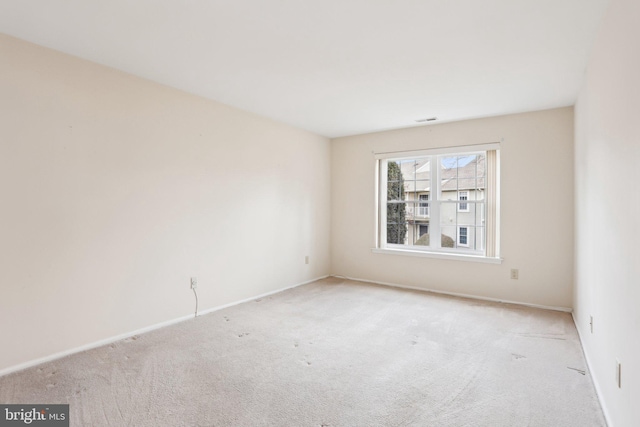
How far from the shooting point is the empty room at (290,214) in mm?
1954

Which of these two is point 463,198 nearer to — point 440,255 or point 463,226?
point 463,226

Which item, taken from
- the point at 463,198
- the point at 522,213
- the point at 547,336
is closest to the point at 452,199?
the point at 463,198

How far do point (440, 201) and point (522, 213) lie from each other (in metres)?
1.03

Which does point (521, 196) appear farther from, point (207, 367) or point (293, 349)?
point (207, 367)

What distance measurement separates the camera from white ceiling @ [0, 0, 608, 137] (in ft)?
6.55

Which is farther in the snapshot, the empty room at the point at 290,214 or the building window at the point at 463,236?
the building window at the point at 463,236

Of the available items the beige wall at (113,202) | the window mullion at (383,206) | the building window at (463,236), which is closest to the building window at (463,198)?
the building window at (463,236)

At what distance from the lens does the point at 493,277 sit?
169 inches

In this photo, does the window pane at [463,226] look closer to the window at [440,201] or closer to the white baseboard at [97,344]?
the window at [440,201]

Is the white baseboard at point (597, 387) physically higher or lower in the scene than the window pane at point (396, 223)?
lower

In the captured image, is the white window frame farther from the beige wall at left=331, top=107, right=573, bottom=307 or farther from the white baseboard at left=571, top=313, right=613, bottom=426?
the white baseboard at left=571, top=313, right=613, bottom=426

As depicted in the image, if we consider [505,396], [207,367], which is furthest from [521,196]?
[207,367]

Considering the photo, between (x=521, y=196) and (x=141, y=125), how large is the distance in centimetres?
417

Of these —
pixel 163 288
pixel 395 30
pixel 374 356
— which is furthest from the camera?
pixel 163 288
